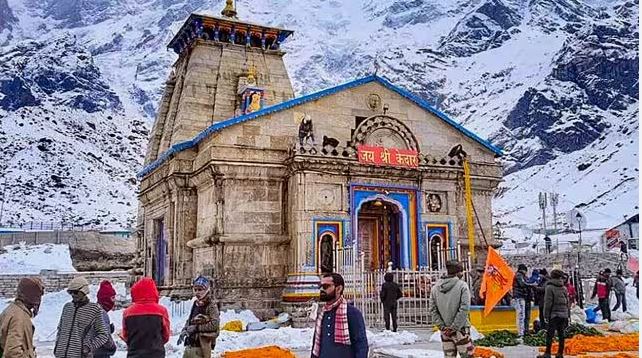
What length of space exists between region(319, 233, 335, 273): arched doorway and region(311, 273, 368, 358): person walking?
1161 centimetres

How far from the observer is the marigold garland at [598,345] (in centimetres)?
1105

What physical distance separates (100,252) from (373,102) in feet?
82.2

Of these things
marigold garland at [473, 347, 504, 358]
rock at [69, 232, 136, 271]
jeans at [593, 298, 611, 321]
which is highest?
rock at [69, 232, 136, 271]

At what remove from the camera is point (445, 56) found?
159 metres

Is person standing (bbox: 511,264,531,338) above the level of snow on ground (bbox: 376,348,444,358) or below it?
above

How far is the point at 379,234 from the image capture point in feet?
64.5

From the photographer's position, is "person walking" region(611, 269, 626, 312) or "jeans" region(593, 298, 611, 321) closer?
"jeans" region(593, 298, 611, 321)

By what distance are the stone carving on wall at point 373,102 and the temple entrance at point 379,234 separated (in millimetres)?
2817

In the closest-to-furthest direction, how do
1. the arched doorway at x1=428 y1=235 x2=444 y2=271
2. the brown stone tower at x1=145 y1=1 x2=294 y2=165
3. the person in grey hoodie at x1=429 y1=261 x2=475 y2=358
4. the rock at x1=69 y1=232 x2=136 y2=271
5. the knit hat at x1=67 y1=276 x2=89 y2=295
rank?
the knit hat at x1=67 y1=276 x2=89 y2=295 < the person in grey hoodie at x1=429 y1=261 x2=475 y2=358 < the arched doorway at x1=428 y1=235 x2=444 y2=271 < the brown stone tower at x1=145 y1=1 x2=294 y2=165 < the rock at x1=69 y1=232 x2=136 y2=271

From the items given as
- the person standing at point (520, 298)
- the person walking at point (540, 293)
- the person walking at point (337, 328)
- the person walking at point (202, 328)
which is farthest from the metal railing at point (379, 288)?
the person walking at point (337, 328)

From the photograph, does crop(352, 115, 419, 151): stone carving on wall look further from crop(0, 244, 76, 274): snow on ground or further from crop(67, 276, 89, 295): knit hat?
crop(0, 244, 76, 274): snow on ground

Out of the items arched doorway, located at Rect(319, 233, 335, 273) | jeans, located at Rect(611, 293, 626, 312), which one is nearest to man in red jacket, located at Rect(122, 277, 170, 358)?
arched doorway, located at Rect(319, 233, 335, 273)

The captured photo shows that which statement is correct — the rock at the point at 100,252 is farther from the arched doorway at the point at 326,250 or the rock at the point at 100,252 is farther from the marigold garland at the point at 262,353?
the marigold garland at the point at 262,353

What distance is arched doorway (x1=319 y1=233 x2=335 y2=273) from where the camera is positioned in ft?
57.3
